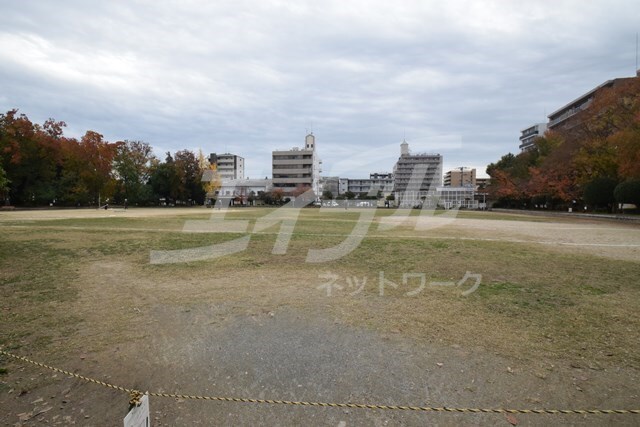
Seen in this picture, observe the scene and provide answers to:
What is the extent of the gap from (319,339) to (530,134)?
375 feet

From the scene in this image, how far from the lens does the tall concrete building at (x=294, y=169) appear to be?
9506cm

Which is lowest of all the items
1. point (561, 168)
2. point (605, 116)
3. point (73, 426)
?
point (73, 426)

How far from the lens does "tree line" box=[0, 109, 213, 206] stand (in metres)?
41.0

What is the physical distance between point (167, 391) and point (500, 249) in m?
10.6

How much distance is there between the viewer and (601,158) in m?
31.5

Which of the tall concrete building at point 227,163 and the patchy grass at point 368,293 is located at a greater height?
the tall concrete building at point 227,163

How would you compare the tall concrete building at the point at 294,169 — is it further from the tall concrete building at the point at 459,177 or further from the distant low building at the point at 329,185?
the tall concrete building at the point at 459,177

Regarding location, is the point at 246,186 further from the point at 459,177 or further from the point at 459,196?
the point at 459,177

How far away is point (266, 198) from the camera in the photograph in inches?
3155

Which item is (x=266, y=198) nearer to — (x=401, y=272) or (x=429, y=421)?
(x=401, y=272)

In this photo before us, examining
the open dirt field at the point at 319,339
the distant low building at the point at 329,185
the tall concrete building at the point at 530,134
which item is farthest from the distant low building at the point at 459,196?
the open dirt field at the point at 319,339

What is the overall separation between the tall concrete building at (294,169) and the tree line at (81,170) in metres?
33.5

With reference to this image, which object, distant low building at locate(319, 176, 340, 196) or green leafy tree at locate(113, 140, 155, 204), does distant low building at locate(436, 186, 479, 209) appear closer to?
distant low building at locate(319, 176, 340, 196)

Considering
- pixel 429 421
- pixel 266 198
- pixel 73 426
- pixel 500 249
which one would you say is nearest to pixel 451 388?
pixel 429 421
